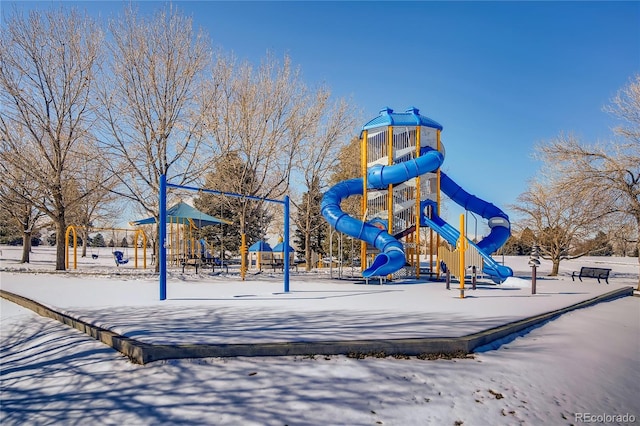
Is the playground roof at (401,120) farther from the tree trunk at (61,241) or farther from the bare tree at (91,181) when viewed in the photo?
the tree trunk at (61,241)

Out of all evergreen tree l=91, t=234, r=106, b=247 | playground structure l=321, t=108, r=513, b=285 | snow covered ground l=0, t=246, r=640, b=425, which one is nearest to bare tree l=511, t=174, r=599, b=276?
playground structure l=321, t=108, r=513, b=285

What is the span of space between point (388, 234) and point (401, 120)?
489 centimetres

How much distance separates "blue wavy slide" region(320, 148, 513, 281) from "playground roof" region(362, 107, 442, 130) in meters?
1.20

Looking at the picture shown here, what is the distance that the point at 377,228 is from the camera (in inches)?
665

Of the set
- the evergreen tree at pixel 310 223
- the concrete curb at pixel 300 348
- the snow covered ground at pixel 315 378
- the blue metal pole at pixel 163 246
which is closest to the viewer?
the snow covered ground at pixel 315 378

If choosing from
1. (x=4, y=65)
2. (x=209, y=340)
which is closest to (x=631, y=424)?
(x=209, y=340)

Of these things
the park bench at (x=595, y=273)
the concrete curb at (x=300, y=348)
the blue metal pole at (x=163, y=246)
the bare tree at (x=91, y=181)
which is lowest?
the park bench at (x=595, y=273)

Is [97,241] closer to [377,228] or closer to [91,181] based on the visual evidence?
[91,181]

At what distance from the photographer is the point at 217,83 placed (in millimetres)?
21297

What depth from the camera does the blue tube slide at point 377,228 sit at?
1540 cm

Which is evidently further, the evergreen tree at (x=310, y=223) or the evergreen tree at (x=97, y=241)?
the evergreen tree at (x=97, y=241)

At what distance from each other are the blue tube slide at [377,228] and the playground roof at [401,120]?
1486 millimetres

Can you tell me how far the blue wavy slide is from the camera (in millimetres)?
15523

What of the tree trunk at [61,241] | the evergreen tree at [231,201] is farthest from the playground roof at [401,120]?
the tree trunk at [61,241]
